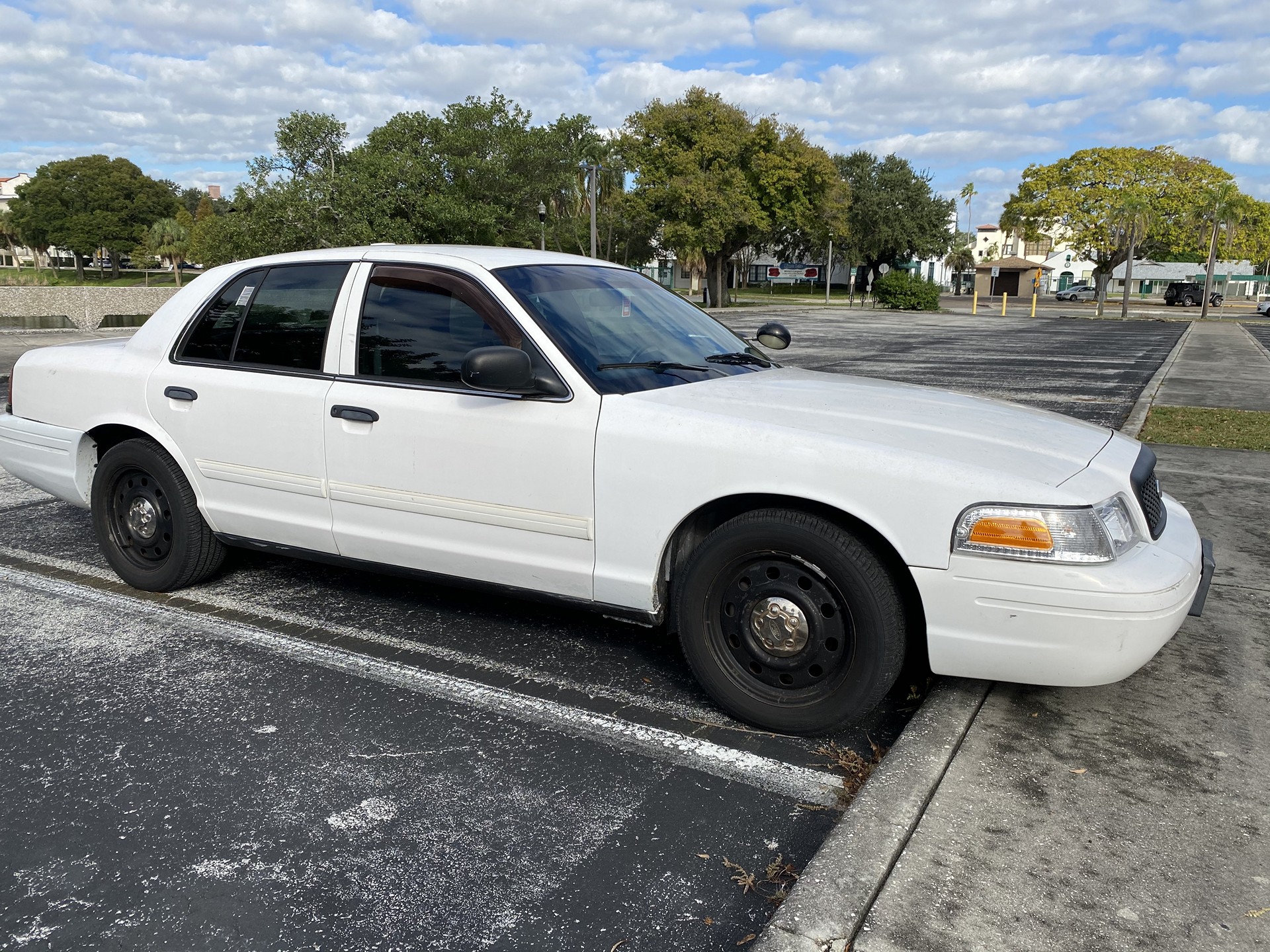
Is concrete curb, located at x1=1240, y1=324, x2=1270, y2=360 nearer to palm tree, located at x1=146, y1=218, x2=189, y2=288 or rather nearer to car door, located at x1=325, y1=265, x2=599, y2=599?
car door, located at x1=325, y1=265, x2=599, y2=599

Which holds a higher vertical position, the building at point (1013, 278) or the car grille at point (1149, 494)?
the building at point (1013, 278)

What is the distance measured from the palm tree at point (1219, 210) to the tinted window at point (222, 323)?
164 ft

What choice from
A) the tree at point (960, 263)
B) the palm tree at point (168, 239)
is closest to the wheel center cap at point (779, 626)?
the tree at point (960, 263)

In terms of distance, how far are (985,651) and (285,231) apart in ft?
112

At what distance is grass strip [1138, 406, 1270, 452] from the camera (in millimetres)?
8562

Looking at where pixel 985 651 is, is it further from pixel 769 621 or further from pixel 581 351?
pixel 581 351

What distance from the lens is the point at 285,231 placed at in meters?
33.4

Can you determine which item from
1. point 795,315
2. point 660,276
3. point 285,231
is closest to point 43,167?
point 660,276

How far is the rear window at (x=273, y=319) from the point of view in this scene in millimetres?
4180

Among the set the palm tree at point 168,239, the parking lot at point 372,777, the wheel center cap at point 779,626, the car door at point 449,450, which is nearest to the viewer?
the parking lot at point 372,777

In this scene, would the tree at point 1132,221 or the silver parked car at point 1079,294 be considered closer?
the tree at point 1132,221

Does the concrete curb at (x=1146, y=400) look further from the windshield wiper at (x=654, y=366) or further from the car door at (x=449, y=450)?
the car door at (x=449, y=450)

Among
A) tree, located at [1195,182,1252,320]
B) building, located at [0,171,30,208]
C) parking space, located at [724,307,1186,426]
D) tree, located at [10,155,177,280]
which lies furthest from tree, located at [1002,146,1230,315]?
building, located at [0,171,30,208]

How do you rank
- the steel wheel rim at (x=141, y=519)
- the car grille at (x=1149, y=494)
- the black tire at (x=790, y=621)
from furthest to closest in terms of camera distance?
1. the steel wheel rim at (x=141, y=519)
2. the car grille at (x=1149, y=494)
3. the black tire at (x=790, y=621)
